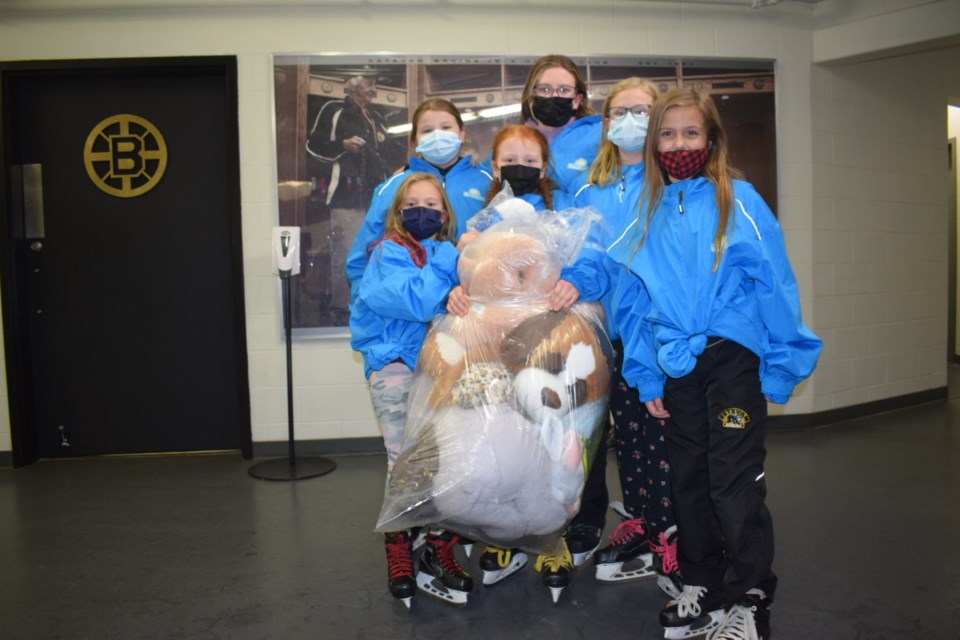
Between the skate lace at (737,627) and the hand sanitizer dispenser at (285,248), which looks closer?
the skate lace at (737,627)

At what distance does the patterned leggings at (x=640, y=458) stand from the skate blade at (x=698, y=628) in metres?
0.30

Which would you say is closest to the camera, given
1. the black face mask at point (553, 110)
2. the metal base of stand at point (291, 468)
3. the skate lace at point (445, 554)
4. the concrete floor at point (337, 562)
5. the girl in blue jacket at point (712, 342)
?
the girl in blue jacket at point (712, 342)

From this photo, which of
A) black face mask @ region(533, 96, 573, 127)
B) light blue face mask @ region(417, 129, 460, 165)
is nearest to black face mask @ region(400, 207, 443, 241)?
light blue face mask @ region(417, 129, 460, 165)

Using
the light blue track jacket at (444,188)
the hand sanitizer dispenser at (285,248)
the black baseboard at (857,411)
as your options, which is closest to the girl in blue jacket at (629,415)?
the light blue track jacket at (444,188)

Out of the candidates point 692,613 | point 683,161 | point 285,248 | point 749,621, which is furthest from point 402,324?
point 285,248

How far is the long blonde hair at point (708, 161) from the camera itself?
6.24 ft

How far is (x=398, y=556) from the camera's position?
91.6 inches

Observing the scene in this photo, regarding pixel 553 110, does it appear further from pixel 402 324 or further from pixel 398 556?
pixel 398 556

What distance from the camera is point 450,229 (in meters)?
2.31

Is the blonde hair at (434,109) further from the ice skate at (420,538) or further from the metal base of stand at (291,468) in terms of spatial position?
the metal base of stand at (291,468)

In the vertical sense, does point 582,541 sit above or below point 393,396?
below

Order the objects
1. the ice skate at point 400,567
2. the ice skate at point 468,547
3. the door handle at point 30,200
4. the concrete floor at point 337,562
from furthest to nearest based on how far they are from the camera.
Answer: the door handle at point 30,200, the ice skate at point 468,547, the ice skate at point 400,567, the concrete floor at point 337,562

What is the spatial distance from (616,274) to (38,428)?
370 cm

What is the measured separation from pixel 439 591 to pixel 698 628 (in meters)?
0.77
